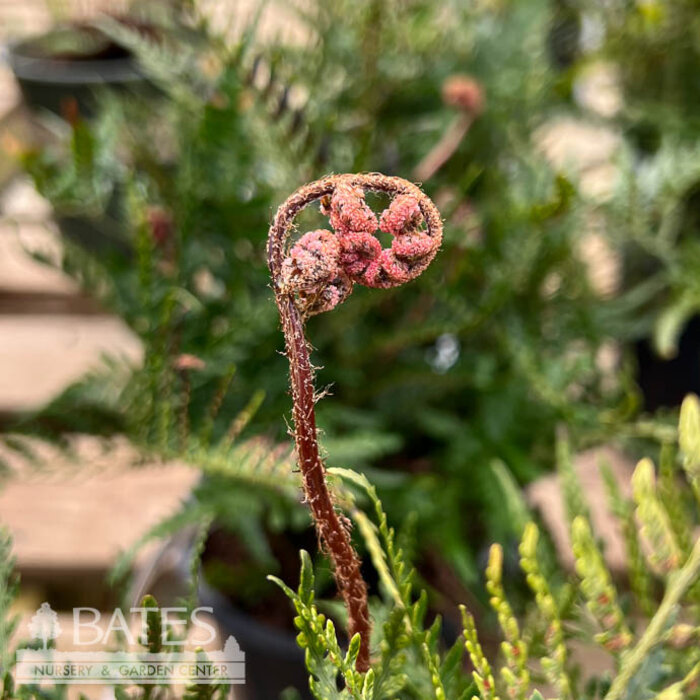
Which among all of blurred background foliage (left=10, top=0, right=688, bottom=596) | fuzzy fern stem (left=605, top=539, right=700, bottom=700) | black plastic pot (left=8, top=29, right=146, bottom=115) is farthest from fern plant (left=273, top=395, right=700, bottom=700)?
A: black plastic pot (left=8, top=29, right=146, bottom=115)

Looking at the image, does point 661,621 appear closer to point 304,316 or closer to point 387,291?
point 304,316

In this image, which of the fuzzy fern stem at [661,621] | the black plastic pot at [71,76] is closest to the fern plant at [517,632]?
the fuzzy fern stem at [661,621]

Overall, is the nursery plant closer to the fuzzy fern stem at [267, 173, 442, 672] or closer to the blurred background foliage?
the blurred background foliage

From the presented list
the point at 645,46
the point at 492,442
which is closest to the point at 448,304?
the point at 492,442

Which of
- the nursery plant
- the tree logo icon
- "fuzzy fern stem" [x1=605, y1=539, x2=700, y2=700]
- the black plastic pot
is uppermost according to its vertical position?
the black plastic pot

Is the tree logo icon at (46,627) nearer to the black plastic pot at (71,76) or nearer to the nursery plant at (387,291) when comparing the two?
the nursery plant at (387,291)

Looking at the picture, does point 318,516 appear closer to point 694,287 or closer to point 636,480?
point 636,480
